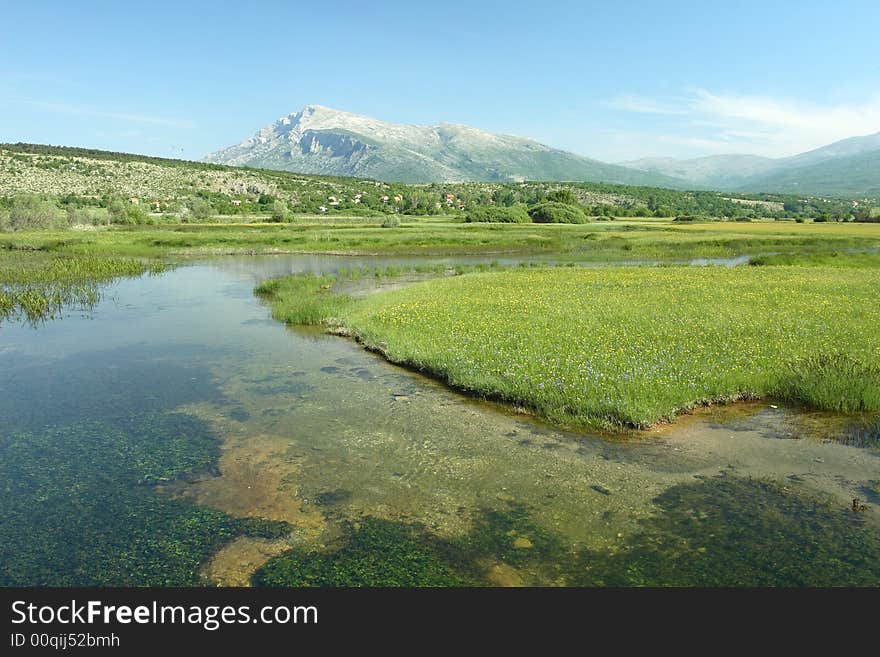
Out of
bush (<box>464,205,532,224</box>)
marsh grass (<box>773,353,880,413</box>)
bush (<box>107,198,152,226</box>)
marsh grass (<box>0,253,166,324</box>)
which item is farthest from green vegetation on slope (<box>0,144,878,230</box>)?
marsh grass (<box>773,353,880,413</box>)

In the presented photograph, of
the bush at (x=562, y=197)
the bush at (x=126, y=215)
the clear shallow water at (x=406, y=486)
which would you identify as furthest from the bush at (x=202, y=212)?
the clear shallow water at (x=406, y=486)

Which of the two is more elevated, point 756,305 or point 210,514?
point 756,305

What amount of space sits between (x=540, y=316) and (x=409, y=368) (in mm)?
7290

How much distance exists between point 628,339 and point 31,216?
307 feet

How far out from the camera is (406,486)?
11.4m

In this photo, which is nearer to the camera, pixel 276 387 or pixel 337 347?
pixel 276 387

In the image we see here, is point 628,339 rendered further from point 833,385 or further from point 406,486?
point 406,486

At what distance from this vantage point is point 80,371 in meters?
20.4

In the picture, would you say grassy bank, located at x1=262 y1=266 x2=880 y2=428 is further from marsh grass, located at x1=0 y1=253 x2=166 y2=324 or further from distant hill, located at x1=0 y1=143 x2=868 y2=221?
distant hill, located at x1=0 y1=143 x2=868 y2=221

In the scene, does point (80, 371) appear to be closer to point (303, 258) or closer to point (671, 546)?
point (671, 546)

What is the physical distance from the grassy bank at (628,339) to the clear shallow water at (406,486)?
35.8 inches

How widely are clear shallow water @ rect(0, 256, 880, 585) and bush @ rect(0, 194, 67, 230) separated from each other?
80.8 m

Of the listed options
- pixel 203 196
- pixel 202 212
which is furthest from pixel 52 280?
pixel 203 196

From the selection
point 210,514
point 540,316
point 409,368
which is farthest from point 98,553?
point 540,316
